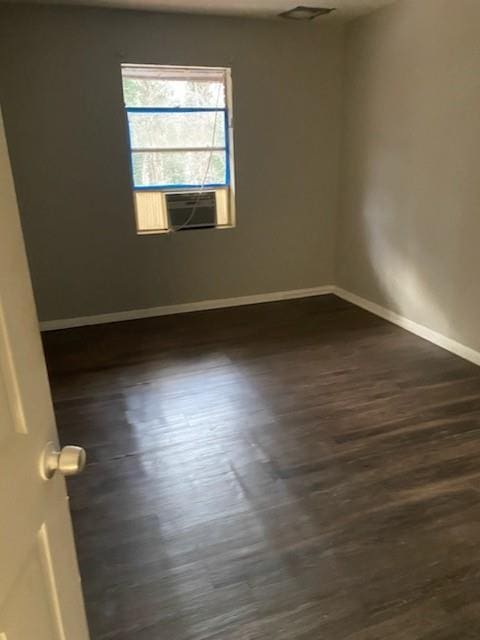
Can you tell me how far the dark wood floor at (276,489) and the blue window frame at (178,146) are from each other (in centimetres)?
154

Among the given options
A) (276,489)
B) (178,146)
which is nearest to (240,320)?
(178,146)

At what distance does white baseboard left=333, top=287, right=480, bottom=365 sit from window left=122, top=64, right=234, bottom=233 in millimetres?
1352

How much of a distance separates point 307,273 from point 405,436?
8.74 ft

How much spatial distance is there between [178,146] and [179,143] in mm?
26

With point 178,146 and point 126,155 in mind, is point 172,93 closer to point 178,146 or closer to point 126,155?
point 178,146

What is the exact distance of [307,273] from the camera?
5.00m

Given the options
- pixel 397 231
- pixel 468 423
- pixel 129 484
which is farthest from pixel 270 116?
pixel 129 484

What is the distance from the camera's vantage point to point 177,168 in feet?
14.3

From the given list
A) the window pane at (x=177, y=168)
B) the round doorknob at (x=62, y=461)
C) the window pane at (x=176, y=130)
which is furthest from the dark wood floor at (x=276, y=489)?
the window pane at (x=176, y=130)

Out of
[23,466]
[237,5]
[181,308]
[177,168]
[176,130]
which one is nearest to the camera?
[23,466]

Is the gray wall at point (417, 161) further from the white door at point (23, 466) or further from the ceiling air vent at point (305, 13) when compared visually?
the white door at point (23, 466)

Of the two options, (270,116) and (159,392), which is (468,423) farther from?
(270,116)

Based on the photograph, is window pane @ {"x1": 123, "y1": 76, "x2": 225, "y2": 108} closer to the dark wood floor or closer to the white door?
the dark wood floor

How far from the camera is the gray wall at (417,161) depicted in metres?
3.31
